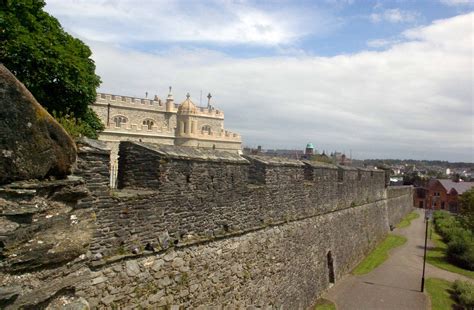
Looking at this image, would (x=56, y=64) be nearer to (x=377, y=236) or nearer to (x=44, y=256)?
(x=44, y=256)

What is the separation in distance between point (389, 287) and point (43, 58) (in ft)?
57.0

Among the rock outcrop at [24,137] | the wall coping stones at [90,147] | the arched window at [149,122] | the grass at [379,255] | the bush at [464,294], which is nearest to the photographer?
the rock outcrop at [24,137]

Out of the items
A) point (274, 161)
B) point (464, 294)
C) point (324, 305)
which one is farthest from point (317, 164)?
point (464, 294)

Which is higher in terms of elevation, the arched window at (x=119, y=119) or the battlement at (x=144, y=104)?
the battlement at (x=144, y=104)

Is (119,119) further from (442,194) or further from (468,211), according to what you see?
(442,194)

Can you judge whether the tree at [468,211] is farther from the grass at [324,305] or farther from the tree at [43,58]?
the tree at [43,58]

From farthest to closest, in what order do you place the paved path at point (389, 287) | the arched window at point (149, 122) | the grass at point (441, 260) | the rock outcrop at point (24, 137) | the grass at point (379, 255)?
1. the arched window at point (149, 122)
2. the grass at point (441, 260)
3. the grass at point (379, 255)
4. the paved path at point (389, 287)
5. the rock outcrop at point (24, 137)

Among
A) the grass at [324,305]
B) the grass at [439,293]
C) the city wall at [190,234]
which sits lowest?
the grass at [439,293]

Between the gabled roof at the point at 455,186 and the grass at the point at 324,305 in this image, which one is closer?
the grass at the point at 324,305

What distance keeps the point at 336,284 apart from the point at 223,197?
9.96 metres

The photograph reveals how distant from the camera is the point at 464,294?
1702 centimetres

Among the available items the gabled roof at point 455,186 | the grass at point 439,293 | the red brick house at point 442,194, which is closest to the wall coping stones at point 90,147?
the grass at point 439,293

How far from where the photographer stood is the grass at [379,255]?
20484mm

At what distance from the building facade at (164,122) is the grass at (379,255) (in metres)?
24.2
